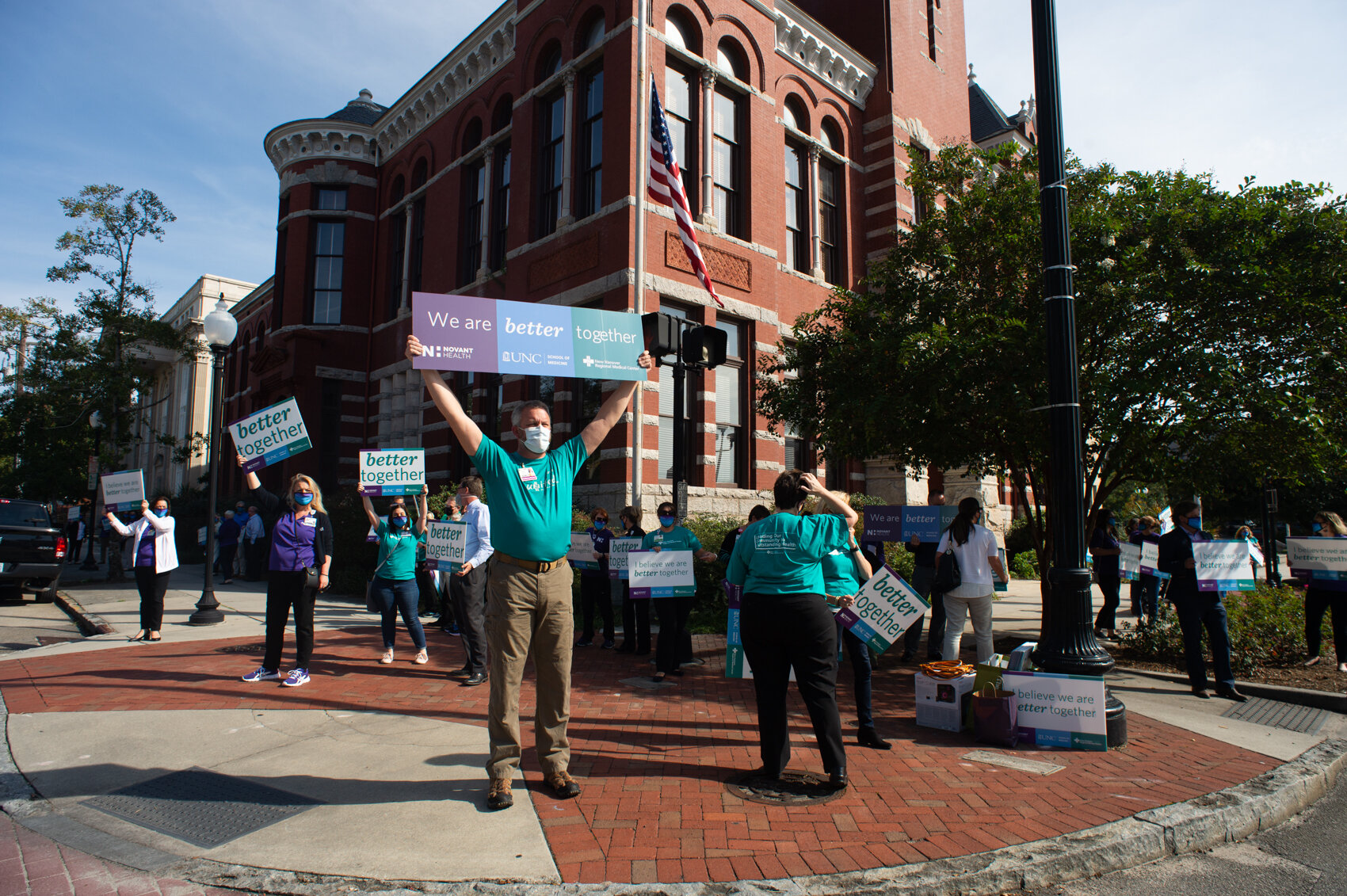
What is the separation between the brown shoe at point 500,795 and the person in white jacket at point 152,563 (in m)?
7.17

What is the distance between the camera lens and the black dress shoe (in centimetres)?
541

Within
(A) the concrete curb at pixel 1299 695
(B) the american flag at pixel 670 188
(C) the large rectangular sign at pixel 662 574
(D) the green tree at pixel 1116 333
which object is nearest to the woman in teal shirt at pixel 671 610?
(C) the large rectangular sign at pixel 662 574

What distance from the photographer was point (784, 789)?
14.7 ft

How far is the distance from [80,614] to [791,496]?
40.9 feet

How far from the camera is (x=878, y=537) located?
9898 mm

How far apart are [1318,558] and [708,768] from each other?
736cm

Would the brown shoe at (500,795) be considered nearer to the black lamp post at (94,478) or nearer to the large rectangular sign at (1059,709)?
the large rectangular sign at (1059,709)

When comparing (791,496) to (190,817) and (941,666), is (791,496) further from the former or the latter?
(190,817)

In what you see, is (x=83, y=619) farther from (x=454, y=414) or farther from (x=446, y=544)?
(x=454, y=414)

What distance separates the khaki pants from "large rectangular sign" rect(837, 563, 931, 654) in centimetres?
232

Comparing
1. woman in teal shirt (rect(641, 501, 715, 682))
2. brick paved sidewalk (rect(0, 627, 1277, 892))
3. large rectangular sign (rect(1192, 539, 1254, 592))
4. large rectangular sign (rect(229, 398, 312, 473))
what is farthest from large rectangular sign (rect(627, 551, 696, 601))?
large rectangular sign (rect(1192, 539, 1254, 592))

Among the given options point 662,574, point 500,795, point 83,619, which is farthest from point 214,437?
point 500,795

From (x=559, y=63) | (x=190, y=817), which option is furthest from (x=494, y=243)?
(x=190, y=817)

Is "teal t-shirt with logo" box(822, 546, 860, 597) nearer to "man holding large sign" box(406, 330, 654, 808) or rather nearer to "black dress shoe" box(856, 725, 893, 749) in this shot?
"black dress shoe" box(856, 725, 893, 749)
